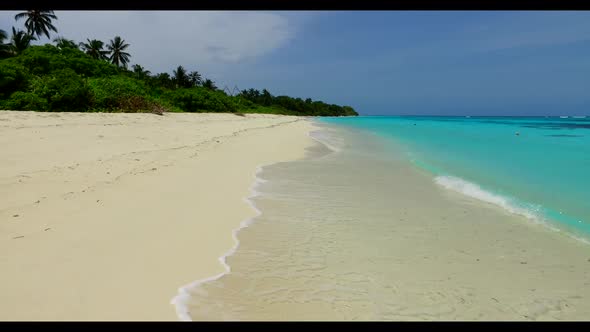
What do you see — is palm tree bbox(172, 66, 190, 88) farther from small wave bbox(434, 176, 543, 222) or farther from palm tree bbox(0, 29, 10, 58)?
small wave bbox(434, 176, 543, 222)

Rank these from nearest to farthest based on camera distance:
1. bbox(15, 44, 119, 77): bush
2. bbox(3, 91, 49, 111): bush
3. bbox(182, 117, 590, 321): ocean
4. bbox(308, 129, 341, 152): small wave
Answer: bbox(182, 117, 590, 321): ocean < bbox(308, 129, 341, 152): small wave < bbox(3, 91, 49, 111): bush < bbox(15, 44, 119, 77): bush

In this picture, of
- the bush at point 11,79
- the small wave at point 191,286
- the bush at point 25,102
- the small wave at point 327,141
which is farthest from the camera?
the bush at point 11,79

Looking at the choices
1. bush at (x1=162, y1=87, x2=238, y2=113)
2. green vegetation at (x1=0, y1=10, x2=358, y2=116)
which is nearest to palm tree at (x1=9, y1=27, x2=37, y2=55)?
green vegetation at (x1=0, y1=10, x2=358, y2=116)

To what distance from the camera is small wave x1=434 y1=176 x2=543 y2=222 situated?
5848mm

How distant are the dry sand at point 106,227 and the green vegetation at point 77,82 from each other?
14.9m

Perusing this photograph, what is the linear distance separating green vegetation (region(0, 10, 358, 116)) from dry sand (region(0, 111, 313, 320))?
14883 millimetres

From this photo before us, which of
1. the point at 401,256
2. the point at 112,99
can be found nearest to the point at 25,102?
the point at 112,99

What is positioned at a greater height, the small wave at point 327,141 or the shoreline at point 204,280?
the shoreline at point 204,280

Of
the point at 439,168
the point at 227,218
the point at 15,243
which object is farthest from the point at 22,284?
the point at 439,168

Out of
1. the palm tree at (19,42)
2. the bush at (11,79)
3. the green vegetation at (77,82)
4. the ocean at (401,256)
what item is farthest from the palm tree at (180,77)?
the ocean at (401,256)

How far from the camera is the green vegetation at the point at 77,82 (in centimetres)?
2114

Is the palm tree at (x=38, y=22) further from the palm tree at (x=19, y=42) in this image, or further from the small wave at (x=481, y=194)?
the small wave at (x=481, y=194)

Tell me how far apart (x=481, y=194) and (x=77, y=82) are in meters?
24.1
